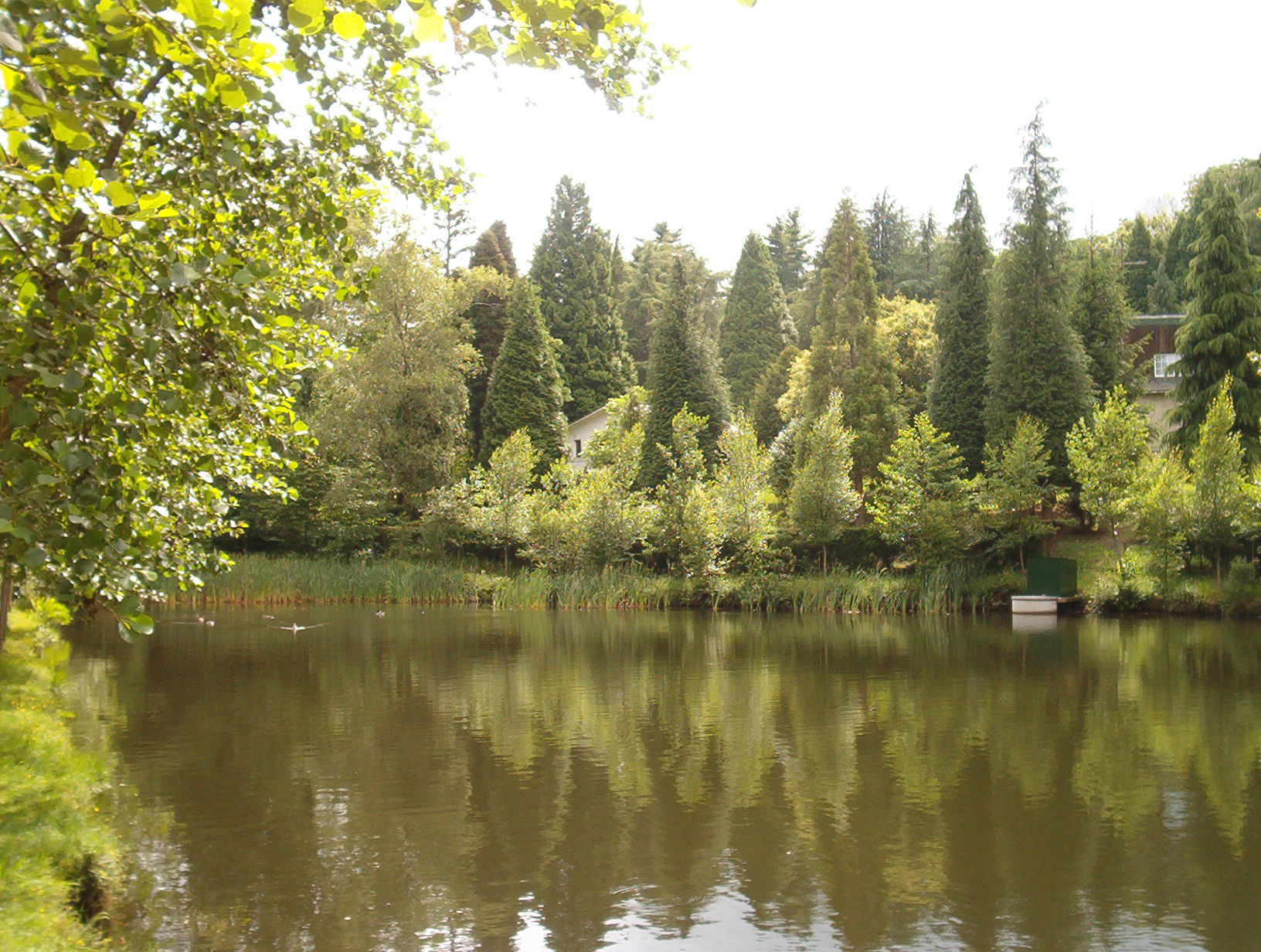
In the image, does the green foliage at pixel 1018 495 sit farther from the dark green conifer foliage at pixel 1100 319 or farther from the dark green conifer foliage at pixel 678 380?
the dark green conifer foliage at pixel 678 380

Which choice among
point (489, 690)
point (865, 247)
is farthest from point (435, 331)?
point (489, 690)

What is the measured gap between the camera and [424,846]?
804 cm

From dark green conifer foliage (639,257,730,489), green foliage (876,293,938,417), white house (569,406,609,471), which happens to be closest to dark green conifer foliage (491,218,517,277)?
white house (569,406,609,471)

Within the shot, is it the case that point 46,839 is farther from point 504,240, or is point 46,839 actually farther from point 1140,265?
point 1140,265

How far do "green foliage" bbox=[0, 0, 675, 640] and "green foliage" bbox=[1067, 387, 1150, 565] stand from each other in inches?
1022

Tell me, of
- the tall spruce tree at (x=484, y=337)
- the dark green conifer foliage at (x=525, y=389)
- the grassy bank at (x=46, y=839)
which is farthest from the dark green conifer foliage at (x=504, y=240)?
the grassy bank at (x=46, y=839)

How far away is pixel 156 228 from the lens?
13.2ft

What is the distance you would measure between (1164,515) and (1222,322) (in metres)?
9.19

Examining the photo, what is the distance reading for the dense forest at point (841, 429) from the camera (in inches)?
1162

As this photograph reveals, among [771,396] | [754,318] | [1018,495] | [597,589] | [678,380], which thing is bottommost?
[597,589]

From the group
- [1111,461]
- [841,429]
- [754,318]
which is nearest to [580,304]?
[754,318]

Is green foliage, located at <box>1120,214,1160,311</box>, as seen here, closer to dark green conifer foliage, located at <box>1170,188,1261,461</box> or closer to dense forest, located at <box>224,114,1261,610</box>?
dense forest, located at <box>224,114,1261,610</box>

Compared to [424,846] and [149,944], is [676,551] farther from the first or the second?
[149,944]

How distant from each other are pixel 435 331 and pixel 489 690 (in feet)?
77.2
